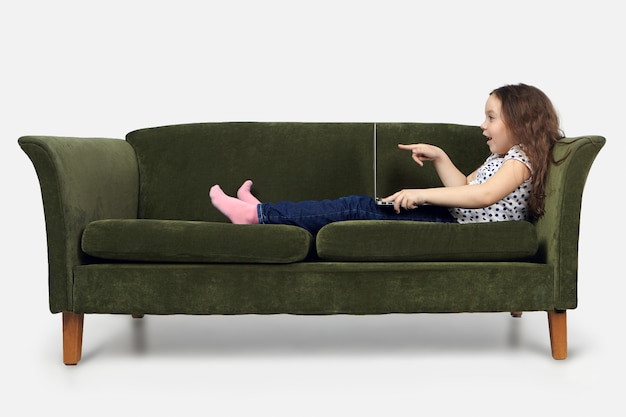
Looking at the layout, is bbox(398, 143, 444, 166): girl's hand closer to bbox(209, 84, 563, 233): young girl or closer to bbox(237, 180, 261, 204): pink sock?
bbox(209, 84, 563, 233): young girl

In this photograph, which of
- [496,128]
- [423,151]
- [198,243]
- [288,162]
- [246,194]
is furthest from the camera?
[288,162]

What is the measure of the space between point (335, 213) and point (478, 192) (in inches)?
23.4

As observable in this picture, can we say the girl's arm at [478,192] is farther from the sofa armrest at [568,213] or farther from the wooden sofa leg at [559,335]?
the wooden sofa leg at [559,335]

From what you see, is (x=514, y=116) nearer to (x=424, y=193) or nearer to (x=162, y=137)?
(x=424, y=193)

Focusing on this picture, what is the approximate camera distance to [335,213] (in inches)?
151

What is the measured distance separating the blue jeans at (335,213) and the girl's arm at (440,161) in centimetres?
29

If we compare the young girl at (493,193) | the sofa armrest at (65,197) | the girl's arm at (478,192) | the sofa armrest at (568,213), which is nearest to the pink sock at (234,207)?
the young girl at (493,193)

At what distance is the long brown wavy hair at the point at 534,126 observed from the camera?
374 cm

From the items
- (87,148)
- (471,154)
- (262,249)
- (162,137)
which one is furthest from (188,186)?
(471,154)

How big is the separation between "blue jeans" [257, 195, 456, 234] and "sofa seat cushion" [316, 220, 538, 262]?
0.74ft

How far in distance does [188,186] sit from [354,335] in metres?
1.08

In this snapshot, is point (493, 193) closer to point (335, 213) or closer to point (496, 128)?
point (496, 128)

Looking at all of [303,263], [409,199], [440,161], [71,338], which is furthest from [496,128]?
[71,338]

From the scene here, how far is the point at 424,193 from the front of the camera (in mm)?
3771
